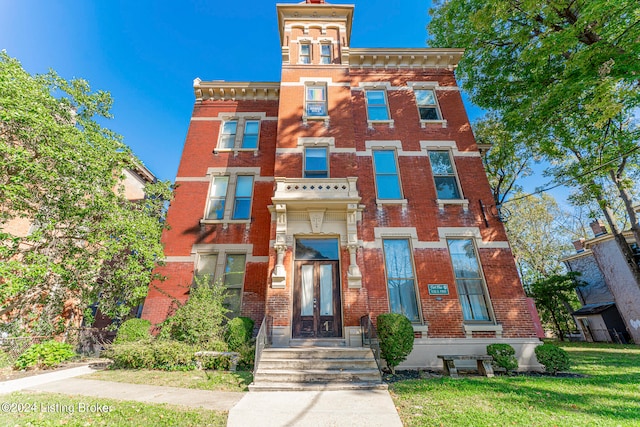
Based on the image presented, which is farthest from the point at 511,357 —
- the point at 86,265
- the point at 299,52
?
the point at 299,52

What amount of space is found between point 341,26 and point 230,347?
641 inches

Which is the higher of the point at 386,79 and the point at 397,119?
the point at 386,79

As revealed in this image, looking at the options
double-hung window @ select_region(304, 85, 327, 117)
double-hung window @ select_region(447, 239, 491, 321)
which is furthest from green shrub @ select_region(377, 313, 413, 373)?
double-hung window @ select_region(304, 85, 327, 117)

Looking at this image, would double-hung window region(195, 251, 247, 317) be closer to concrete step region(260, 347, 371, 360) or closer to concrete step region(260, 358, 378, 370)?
concrete step region(260, 347, 371, 360)

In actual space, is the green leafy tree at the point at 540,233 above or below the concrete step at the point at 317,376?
above

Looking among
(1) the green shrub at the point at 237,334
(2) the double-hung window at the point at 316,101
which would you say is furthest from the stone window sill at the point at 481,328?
(2) the double-hung window at the point at 316,101

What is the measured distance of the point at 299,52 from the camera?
46.8 ft

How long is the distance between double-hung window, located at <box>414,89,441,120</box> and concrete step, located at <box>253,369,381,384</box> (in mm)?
12012

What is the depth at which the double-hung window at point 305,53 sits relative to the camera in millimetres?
14188

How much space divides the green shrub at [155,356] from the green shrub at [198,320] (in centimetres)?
64

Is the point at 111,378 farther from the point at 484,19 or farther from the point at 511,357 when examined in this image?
the point at 484,19

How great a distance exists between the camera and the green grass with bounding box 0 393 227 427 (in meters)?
4.45

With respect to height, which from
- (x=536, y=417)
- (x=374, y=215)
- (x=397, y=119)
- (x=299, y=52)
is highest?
(x=299, y=52)

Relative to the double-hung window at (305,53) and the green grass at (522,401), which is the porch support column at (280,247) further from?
the double-hung window at (305,53)
